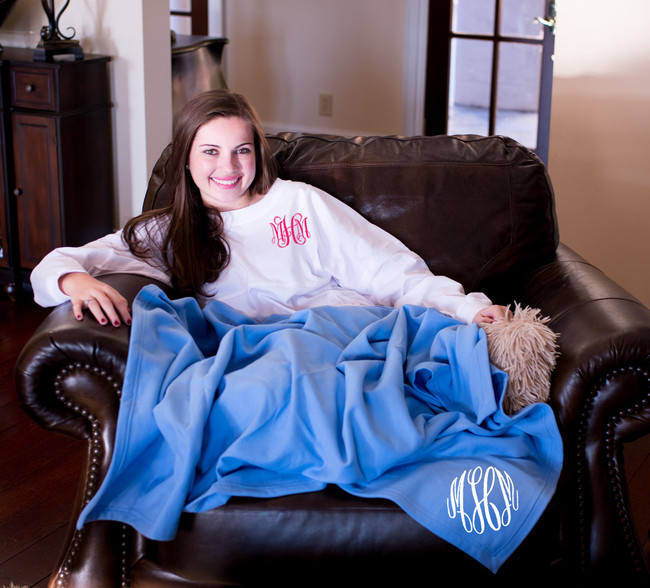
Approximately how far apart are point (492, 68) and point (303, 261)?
277cm

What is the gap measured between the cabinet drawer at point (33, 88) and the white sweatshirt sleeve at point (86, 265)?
1.25 metres

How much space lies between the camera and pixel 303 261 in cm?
191

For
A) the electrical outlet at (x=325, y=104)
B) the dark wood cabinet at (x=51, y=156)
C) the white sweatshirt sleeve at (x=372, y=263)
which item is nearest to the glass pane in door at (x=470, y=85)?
the electrical outlet at (x=325, y=104)

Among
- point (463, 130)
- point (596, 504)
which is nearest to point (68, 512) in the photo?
point (596, 504)

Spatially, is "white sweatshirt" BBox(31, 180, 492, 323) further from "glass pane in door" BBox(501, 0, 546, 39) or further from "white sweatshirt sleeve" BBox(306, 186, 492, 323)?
"glass pane in door" BBox(501, 0, 546, 39)

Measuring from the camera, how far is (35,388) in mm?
1447

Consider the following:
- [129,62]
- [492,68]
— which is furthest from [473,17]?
[129,62]

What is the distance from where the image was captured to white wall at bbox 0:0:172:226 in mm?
3037

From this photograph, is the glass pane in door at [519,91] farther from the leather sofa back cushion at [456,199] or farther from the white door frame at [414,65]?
the leather sofa back cushion at [456,199]

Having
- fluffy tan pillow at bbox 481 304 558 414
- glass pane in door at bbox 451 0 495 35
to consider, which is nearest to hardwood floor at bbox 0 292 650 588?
fluffy tan pillow at bbox 481 304 558 414

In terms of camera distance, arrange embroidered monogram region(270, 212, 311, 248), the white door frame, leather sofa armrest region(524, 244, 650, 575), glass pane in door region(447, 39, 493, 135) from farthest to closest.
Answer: the white door frame < glass pane in door region(447, 39, 493, 135) < embroidered monogram region(270, 212, 311, 248) < leather sofa armrest region(524, 244, 650, 575)

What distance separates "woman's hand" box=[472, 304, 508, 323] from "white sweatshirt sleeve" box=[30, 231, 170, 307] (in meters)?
0.66

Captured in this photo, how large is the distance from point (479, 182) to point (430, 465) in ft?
2.71

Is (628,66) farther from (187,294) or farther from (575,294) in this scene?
(187,294)
